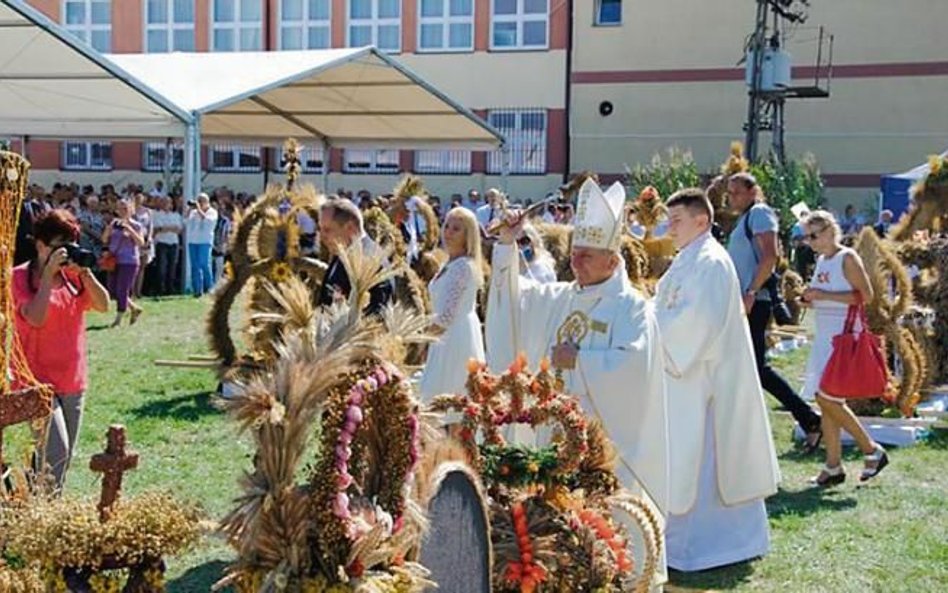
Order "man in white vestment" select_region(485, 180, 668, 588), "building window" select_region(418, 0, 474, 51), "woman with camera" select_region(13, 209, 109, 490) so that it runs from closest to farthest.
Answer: "man in white vestment" select_region(485, 180, 668, 588)
"woman with camera" select_region(13, 209, 109, 490)
"building window" select_region(418, 0, 474, 51)

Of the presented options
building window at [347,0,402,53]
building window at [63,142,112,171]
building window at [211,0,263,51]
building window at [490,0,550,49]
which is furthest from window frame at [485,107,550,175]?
building window at [63,142,112,171]

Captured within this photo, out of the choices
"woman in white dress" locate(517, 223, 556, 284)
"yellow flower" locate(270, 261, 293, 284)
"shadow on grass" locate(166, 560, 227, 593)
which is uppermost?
"woman in white dress" locate(517, 223, 556, 284)

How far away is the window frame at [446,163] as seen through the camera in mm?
34156

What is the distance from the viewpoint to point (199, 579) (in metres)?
6.49

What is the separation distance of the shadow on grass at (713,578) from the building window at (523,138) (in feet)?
90.2

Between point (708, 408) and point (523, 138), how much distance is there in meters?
27.9

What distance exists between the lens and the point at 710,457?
7.09 m

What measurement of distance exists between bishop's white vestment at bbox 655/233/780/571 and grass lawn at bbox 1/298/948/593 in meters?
0.23

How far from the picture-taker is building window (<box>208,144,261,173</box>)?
116 ft

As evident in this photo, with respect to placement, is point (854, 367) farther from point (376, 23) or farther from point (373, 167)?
point (376, 23)

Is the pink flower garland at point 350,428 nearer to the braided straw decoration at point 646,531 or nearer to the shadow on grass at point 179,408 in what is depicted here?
the braided straw decoration at point 646,531

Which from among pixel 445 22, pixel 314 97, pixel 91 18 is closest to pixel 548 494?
pixel 314 97

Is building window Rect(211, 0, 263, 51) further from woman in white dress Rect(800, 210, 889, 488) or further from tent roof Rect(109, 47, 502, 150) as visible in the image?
woman in white dress Rect(800, 210, 889, 488)

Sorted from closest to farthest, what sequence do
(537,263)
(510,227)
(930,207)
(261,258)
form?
(510,227) → (537,263) → (261,258) → (930,207)
